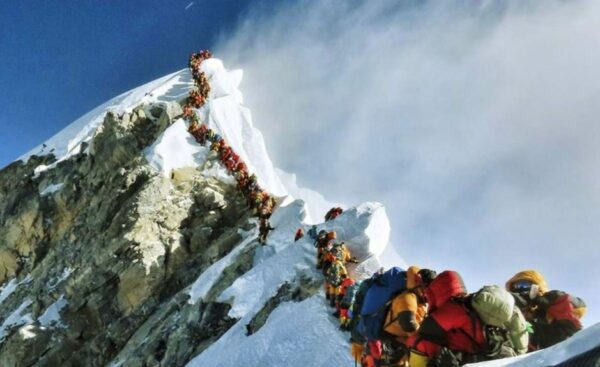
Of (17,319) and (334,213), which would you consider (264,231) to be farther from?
(17,319)

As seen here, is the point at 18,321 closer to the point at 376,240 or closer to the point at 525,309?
the point at 376,240

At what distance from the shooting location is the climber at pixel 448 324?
5.77 m

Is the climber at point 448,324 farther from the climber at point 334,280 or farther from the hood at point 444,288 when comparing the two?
the climber at point 334,280

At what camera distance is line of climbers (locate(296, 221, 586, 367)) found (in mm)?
5652

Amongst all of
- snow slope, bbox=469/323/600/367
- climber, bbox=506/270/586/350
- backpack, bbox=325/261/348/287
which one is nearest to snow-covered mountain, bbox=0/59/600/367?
snow slope, bbox=469/323/600/367

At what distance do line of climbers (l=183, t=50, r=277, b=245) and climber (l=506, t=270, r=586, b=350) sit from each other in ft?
44.0

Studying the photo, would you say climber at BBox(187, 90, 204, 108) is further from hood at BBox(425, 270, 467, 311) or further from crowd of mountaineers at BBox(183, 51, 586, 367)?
hood at BBox(425, 270, 467, 311)

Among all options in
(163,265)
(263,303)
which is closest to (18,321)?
(163,265)

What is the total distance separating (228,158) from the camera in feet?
98.6

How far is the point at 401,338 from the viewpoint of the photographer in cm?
683

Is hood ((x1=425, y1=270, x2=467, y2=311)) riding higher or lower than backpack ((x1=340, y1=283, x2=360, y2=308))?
lower

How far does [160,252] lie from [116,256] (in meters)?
2.47

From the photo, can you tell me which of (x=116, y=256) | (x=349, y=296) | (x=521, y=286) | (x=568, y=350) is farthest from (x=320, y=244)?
(x=116, y=256)

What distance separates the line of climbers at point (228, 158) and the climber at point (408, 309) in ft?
44.1
